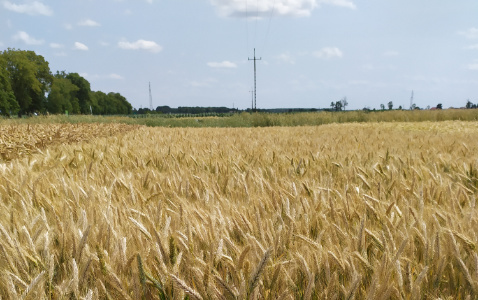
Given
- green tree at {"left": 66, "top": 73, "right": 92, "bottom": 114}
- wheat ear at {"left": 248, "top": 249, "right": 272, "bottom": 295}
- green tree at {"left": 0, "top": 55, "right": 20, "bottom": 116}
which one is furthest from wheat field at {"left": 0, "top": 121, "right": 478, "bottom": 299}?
green tree at {"left": 66, "top": 73, "right": 92, "bottom": 114}

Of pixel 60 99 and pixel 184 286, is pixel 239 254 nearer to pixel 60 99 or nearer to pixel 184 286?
pixel 184 286

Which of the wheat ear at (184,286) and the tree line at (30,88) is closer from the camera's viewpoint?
the wheat ear at (184,286)

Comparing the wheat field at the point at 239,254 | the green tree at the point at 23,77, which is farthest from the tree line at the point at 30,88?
the wheat field at the point at 239,254

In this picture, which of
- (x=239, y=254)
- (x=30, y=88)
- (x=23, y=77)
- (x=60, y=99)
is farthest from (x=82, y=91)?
(x=239, y=254)

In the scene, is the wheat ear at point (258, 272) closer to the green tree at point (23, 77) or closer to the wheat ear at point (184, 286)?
the wheat ear at point (184, 286)

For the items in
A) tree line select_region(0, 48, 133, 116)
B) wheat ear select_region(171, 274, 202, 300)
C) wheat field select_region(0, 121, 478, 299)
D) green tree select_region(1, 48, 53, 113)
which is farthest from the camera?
green tree select_region(1, 48, 53, 113)

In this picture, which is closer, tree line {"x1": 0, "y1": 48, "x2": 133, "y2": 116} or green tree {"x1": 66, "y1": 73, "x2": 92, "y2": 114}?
tree line {"x1": 0, "y1": 48, "x2": 133, "y2": 116}

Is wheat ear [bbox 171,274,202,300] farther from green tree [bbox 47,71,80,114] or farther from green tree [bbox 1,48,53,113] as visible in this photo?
green tree [bbox 47,71,80,114]

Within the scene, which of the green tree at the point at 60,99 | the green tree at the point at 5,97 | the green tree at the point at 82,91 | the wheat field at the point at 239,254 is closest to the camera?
the wheat field at the point at 239,254

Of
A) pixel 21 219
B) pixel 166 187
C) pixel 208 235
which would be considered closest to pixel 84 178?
pixel 166 187

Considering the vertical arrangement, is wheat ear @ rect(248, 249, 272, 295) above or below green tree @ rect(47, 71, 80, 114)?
below

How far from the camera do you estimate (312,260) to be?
95cm

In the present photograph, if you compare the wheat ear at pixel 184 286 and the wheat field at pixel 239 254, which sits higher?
the wheat ear at pixel 184 286

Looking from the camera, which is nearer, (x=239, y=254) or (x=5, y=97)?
(x=239, y=254)
